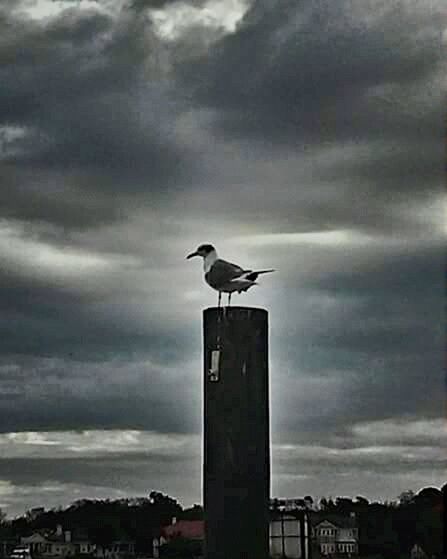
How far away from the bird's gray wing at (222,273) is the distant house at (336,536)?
1537 centimetres

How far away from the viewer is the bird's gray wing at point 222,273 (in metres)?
10.7

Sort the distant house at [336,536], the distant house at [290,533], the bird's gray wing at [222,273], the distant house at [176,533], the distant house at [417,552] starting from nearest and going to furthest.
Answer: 1. the bird's gray wing at [222,273]
2. the distant house at [290,533]
3. the distant house at [176,533]
4. the distant house at [417,552]
5. the distant house at [336,536]

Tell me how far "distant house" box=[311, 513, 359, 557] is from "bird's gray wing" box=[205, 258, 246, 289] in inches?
605

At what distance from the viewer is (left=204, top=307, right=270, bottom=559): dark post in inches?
394

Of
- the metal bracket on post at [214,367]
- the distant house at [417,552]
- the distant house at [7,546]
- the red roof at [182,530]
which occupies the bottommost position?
the distant house at [7,546]

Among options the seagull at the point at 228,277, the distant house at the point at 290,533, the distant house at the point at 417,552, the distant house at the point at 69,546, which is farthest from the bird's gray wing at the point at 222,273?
the distant house at the point at 417,552

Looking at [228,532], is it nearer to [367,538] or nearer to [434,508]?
[434,508]

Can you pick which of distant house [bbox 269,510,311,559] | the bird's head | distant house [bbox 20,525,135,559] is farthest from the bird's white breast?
distant house [bbox 20,525,135,559]

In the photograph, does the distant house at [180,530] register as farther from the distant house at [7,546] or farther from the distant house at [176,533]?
the distant house at [7,546]

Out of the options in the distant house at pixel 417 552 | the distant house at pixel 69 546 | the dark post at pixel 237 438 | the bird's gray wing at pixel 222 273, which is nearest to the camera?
the dark post at pixel 237 438

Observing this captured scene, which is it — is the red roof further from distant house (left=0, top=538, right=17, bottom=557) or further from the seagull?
the seagull

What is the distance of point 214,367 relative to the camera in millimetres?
10086

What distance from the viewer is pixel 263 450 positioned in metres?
10.1

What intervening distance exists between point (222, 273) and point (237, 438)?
4.23 ft
